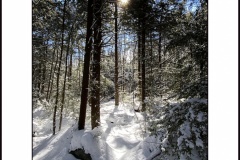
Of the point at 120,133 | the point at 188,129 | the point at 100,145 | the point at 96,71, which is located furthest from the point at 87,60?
the point at 188,129

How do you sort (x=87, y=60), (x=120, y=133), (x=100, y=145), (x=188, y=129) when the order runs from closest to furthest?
(x=188, y=129) → (x=100, y=145) → (x=87, y=60) → (x=120, y=133)

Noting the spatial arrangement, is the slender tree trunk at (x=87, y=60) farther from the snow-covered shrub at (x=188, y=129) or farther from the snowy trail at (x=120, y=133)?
the snow-covered shrub at (x=188, y=129)

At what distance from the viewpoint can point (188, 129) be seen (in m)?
3.05

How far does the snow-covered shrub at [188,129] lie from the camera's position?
9.65ft

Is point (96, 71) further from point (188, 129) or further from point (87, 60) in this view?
point (188, 129)

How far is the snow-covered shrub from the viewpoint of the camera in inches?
116

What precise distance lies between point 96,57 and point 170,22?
3.50 metres

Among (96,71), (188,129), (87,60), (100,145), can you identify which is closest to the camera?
(188,129)

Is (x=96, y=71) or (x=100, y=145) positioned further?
(x=96, y=71)

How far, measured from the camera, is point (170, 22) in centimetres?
779

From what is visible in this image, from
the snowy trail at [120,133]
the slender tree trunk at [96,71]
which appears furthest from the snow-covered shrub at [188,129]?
the slender tree trunk at [96,71]
